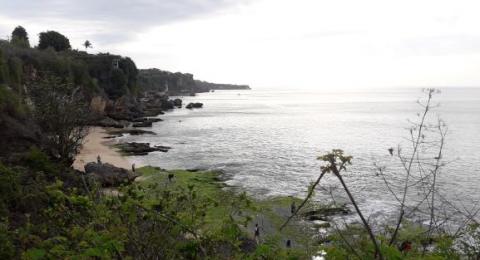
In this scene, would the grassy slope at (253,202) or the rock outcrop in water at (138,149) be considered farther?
the rock outcrop in water at (138,149)

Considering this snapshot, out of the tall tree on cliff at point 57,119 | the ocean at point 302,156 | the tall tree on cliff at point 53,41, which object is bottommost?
the ocean at point 302,156

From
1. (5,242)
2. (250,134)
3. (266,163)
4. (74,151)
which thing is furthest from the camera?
(250,134)

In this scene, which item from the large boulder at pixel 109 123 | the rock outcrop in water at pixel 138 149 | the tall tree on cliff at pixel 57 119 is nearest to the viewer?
the tall tree on cliff at pixel 57 119

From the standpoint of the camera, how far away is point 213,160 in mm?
42656

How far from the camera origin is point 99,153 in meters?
43.1

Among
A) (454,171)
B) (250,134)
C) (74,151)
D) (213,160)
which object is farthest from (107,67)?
(454,171)

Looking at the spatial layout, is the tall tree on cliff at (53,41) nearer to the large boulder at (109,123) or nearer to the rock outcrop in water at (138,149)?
the large boulder at (109,123)

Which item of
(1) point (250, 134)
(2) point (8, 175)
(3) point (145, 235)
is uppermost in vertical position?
(3) point (145, 235)

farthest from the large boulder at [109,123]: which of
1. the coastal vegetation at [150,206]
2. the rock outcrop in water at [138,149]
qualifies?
the rock outcrop in water at [138,149]

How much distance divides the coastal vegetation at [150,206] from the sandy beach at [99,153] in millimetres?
2527

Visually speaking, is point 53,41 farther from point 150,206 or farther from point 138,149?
point 150,206

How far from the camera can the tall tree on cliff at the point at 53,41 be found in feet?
303

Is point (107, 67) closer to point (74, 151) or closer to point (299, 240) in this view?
point (74, 151)

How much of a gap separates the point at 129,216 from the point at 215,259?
4.54 feet
